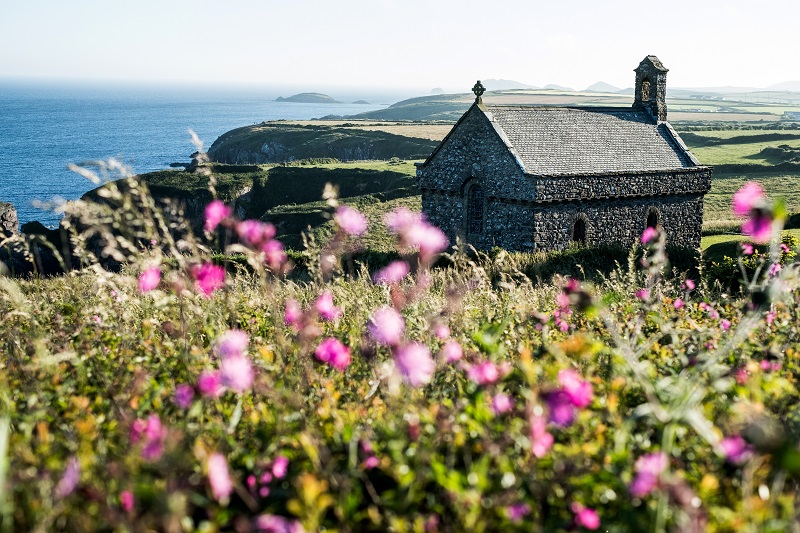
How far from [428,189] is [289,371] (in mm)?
24880

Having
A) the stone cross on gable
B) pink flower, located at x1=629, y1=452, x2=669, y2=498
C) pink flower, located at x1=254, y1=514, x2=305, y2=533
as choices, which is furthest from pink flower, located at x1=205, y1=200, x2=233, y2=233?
the stone cross on gable

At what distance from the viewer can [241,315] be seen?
20.3 ft

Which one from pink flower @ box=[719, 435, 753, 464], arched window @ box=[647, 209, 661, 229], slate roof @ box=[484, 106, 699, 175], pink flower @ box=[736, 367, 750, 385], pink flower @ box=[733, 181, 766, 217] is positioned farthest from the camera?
arched window @ box=[647, 209, 661, 229]

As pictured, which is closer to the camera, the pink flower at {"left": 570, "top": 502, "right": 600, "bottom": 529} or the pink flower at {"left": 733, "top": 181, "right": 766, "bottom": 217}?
the pink flower at {"left": 570, "top": 502, "right": 600, "bottom": 529}

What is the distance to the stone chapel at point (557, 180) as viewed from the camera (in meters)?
25.6

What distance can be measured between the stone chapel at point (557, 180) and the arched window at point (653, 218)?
4 centimetres

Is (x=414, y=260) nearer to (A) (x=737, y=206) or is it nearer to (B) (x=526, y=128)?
(B) (x=526, y=128)

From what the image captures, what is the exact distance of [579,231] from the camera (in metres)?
26.5

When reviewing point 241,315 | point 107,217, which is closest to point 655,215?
point 241,315

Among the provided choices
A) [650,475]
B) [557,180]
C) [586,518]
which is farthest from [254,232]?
[557,180]

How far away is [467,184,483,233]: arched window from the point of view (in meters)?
27.1

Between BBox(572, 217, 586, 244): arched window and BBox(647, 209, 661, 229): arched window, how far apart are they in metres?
3.33

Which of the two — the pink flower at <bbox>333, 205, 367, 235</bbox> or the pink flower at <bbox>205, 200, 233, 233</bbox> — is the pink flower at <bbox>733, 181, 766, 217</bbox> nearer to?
the pink flower at <bbox>333, 205, 367, 235</bbox>

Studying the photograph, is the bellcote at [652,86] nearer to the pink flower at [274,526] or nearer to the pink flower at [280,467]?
the pink flower at [280,467]
